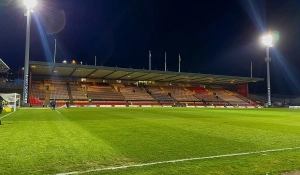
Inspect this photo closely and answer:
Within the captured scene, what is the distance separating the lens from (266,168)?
5836mm

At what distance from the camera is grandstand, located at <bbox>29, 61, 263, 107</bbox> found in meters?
51.8

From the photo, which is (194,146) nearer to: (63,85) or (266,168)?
(266,168)

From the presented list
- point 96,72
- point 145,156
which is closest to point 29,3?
point 96,72

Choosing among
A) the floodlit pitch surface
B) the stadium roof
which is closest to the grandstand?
the stadium roof

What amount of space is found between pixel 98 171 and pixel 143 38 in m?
74.0

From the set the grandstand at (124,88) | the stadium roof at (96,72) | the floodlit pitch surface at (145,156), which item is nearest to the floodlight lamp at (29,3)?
the stadium roof at (96,72)

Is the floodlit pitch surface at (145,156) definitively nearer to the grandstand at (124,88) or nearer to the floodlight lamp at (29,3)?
the floodlight lamp at (29,3)

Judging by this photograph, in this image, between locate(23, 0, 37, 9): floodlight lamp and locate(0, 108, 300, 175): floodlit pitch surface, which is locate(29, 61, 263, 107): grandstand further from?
locate(0, 108, 300, 175): floodlit pitch surface

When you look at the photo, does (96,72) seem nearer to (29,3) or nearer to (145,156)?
(29,3)

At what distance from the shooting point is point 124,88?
209 ft

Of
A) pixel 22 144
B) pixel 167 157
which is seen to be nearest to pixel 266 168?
pixel 167 157

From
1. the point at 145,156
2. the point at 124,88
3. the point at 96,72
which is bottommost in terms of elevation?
the point at 145,156

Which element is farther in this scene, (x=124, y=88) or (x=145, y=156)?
(x=124, y=88)

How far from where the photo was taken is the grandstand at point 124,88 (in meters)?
51.8
